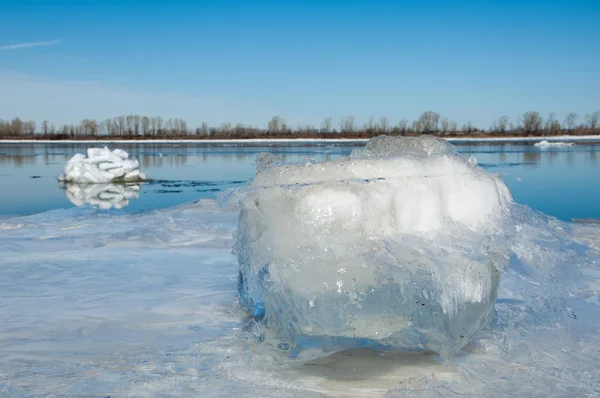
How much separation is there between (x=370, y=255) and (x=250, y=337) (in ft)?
2.53

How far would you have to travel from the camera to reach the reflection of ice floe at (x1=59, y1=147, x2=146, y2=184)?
15.5 m

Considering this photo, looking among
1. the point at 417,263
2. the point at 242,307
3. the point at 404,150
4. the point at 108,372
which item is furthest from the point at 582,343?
the point at 108,372

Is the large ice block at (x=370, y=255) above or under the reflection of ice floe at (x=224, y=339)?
above

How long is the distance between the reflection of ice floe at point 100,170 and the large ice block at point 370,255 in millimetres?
13905

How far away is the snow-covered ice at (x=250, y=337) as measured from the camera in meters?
2.13

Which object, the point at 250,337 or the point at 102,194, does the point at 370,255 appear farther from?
the point at 102,194

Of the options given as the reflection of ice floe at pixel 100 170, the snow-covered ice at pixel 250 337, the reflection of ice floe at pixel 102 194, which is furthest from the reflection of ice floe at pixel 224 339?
the reflection of ice floe at pixel 100 170

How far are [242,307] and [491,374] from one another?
1.39 m

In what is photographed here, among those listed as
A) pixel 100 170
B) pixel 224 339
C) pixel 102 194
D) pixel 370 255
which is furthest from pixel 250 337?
pixel 100 170

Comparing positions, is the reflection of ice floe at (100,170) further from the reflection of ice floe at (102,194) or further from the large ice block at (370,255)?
the large ice block at (370,255)

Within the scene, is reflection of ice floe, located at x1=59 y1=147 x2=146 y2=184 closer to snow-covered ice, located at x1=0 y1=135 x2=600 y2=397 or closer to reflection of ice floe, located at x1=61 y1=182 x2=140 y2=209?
reflection of ice floe, located at x1=61 y1=182 x2=140 y2=209

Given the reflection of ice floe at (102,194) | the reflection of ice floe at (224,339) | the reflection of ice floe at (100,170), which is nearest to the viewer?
the reflection of ice floe at (224,339)

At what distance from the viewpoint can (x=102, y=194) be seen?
12891mm

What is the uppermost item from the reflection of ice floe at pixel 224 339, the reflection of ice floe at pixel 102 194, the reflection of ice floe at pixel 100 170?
the reflection of ice floe at pixel 100 170
